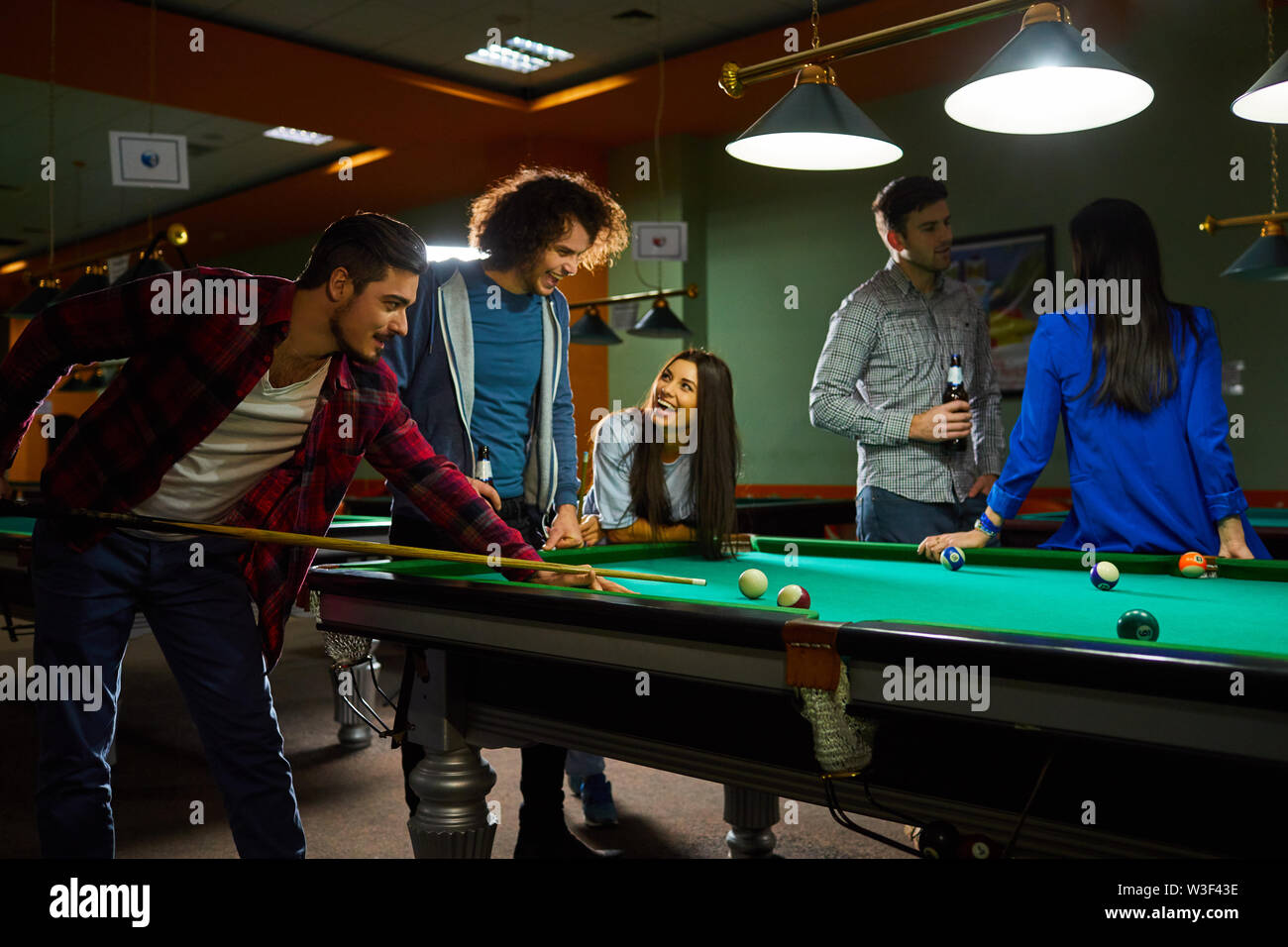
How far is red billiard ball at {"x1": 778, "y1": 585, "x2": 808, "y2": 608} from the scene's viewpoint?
5.53 ft

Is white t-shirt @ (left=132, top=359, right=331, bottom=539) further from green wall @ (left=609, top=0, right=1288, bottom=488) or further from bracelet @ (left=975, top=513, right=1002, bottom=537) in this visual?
green wall @ (left=609, top=0, right=1288, bottom=488)

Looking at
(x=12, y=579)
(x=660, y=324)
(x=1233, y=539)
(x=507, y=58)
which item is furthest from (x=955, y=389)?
(x=507, y=58)

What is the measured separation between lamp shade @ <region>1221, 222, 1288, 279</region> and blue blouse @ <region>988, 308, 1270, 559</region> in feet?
6.27

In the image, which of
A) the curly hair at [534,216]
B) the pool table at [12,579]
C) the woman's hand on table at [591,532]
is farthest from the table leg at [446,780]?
the pool table at [12,579]

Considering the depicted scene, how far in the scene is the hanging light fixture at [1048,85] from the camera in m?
2.10

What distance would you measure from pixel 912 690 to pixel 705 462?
146 cm

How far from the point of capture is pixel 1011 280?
19.9ft

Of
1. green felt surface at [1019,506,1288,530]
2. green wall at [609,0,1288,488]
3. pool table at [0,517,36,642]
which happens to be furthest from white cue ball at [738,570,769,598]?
green wall at [609,0,1288,488]

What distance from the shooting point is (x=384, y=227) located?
5.93 feet

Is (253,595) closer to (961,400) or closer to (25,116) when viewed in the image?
(961,400)

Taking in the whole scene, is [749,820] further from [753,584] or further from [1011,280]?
[1011,280]

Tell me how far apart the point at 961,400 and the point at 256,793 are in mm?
1977

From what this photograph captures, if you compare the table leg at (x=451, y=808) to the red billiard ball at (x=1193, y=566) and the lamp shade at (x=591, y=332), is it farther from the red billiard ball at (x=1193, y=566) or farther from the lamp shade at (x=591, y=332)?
the lamp shade at (x=591, y=332)

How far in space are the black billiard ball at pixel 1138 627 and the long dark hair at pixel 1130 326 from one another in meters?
1.09
